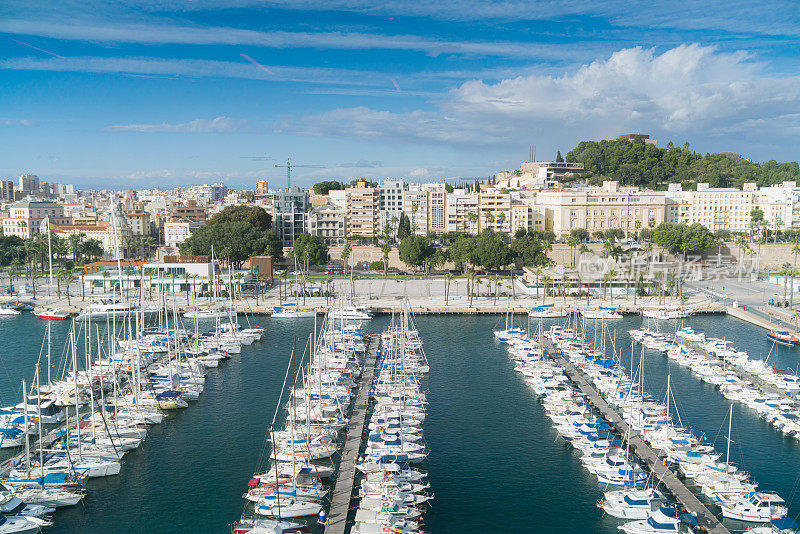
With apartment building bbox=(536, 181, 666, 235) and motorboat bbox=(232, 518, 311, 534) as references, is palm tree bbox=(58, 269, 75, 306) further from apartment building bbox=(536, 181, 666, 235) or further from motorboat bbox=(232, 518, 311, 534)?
apartment building bbox=(536, 181, 666, 235)

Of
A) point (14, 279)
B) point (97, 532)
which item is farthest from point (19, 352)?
point (14, 279)

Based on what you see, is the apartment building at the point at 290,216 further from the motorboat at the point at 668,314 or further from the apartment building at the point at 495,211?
the motorboat at the point at 668,314

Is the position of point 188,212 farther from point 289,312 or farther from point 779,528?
point 779,528

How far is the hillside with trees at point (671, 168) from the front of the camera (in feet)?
302

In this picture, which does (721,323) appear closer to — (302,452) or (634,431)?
(634,431)

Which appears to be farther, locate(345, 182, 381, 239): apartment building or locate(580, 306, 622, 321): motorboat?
locate(345, 182, 381, 239): apartment building

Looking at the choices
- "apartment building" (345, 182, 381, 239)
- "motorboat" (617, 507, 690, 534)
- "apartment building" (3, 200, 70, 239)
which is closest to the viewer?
"motorboat" (617, 507, 690, 534)

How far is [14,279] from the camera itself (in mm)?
60312

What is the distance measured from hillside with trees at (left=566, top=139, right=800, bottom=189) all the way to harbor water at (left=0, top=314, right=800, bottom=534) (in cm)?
6193

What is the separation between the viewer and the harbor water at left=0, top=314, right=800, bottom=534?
18.6 metres

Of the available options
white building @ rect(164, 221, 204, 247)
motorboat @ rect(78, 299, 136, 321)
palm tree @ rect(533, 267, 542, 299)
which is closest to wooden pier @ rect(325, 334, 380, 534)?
motorboat @ rect(78, 299, 136, 321)

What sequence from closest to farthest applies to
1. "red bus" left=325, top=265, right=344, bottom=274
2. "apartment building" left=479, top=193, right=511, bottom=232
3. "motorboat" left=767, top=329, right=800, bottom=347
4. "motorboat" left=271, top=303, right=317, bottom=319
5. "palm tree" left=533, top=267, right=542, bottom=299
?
"motorboat" left=767, top=329, right=800, bottom=347 < "motorboat" left=271, top=303, right=317, bottom=319 < "palm tree" left=533, top=267, right=542, bottom=299 < "red bus" left=325, top=265, right=344, bottom=274 < "apartment building" left=479, top=193, right=511, bottom=232

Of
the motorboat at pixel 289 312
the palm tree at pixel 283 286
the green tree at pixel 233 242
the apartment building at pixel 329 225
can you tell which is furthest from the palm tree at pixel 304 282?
the apartment building at pixel 329 225

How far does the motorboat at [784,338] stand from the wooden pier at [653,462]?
14192 millimetres
